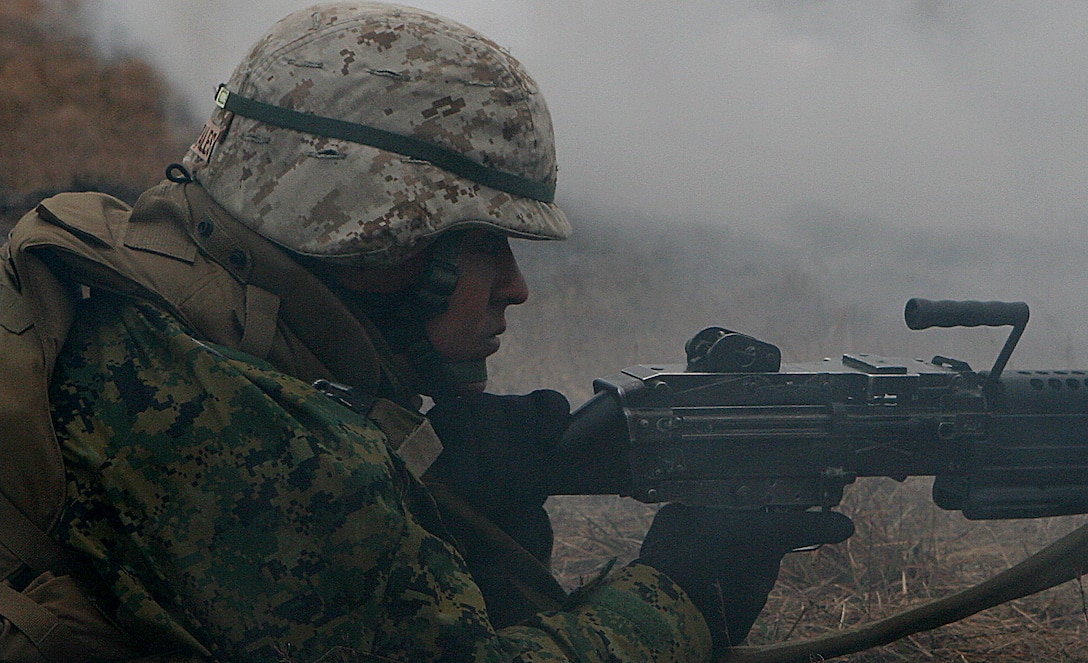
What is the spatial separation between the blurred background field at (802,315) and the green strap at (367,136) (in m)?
1.30

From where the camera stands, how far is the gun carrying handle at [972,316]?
8.87 ft

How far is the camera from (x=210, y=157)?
213 centimetres

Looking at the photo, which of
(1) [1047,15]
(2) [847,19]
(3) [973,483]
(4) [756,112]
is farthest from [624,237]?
(3) [973,483]

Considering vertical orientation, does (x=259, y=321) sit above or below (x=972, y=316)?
below

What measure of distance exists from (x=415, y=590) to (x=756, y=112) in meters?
5.20

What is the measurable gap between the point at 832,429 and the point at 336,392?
1362 mm

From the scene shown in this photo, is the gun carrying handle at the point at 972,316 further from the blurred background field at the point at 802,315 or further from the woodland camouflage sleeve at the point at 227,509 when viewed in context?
the woodland camouflage sleeve at the point at 227,509

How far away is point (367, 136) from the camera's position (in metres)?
2.04

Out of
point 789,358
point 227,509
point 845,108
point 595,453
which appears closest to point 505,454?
point 595,453

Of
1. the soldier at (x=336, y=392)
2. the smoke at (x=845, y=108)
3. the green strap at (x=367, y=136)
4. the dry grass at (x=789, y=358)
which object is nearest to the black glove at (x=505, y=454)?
the soldier at (x=336, y=392)

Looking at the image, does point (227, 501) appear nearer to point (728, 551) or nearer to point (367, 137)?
point (367, 137)

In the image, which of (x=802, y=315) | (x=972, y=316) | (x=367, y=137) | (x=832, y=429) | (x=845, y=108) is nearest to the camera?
(x=367, y=137)

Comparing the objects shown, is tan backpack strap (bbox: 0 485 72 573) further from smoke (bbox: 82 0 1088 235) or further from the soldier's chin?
smoke (bbox: 82 0 1088 235)

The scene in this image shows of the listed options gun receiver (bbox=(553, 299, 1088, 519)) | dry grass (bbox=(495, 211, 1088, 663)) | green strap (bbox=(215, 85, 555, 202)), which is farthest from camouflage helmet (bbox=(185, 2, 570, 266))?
dry grass (bbox=(495, 211, 1088, 663))
